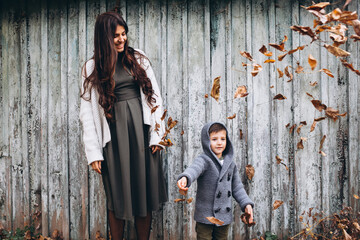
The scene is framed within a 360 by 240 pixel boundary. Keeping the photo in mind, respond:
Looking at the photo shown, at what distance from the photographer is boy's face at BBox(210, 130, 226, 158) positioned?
94.5 inches

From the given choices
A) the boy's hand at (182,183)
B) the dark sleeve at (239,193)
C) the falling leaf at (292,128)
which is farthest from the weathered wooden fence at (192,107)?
the boy's hand at (182,183)

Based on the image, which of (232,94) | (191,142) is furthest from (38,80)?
(232,94)

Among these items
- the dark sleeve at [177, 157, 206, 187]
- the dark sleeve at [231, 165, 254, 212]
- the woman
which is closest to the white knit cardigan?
the woman

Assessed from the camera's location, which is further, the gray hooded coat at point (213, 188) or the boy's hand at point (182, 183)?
the gray hooded coat at point (213, 188)

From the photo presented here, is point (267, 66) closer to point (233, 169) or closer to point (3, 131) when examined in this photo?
point (233, 169)

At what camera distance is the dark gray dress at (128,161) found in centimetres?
246

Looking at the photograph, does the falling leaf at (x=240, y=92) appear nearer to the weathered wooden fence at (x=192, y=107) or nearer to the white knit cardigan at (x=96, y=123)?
the weathered wooden fence at (x=192, y=107)

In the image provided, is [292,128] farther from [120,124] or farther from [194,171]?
[120,124]

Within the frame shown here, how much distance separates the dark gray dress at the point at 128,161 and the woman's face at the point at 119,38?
13cm

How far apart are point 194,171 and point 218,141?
12.2 inches

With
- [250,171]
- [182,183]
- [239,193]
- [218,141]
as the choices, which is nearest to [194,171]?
[182,183]

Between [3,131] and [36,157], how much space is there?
1.52 feet

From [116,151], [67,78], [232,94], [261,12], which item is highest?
[261,12]

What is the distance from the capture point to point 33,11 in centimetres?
319
